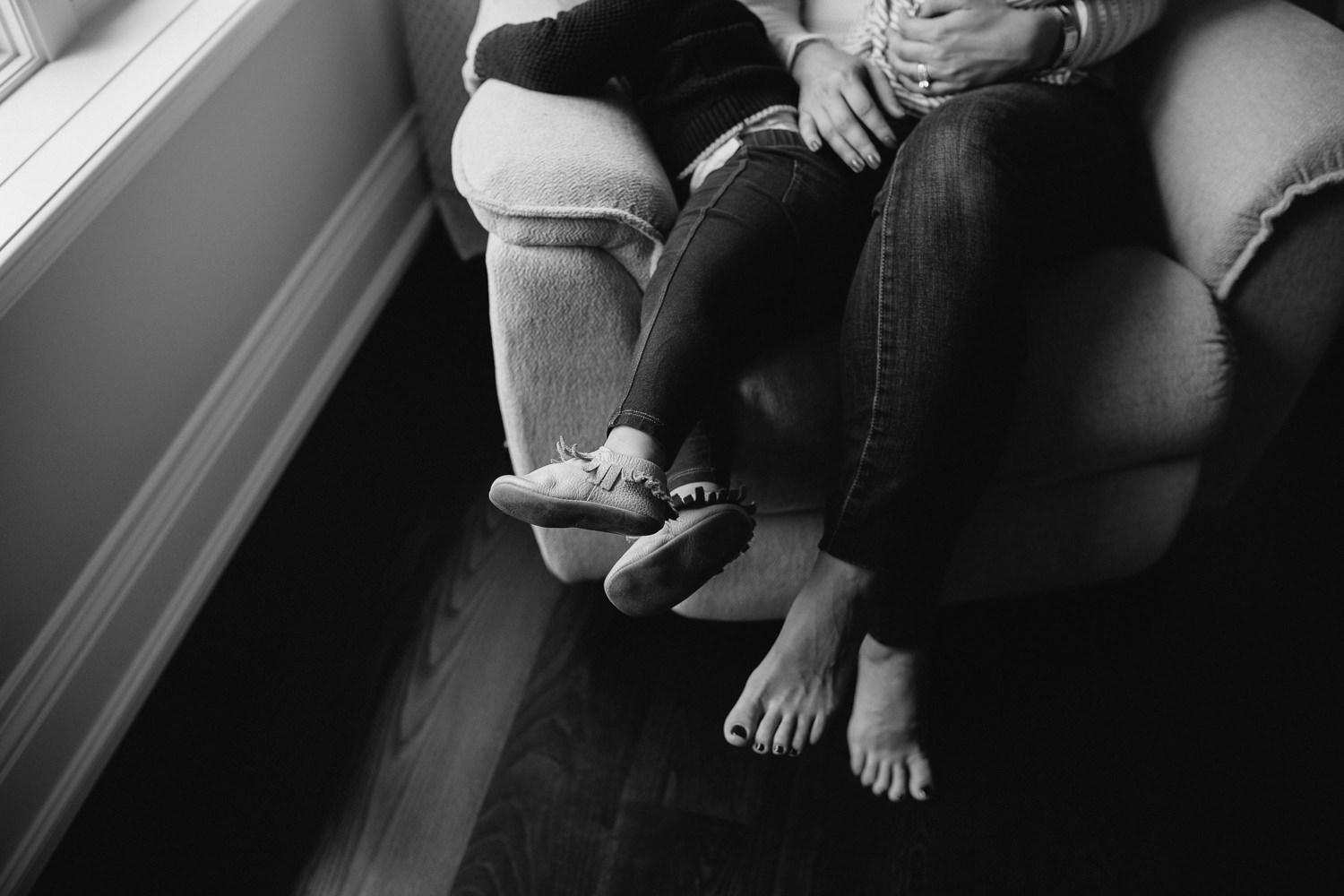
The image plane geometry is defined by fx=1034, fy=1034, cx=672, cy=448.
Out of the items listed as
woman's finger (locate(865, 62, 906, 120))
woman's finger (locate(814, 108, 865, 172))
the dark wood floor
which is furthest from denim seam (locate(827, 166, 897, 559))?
the dark wood floor

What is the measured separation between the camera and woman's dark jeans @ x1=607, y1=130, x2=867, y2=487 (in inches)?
37.5

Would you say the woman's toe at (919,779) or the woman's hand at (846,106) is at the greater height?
the woman's hand at (846,106)

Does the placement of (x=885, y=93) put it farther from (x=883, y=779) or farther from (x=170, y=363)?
(x=170, y=363)

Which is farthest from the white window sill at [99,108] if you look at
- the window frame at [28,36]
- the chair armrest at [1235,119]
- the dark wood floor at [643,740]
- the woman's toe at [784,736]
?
the chair armrest at [1235,119]

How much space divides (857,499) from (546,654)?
20.4 inches

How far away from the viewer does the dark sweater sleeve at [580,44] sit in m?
1.16

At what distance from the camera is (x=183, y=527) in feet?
4.38

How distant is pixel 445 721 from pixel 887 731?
521 mm

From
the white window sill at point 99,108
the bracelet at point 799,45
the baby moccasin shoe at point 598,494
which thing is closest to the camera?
the baby moccasin shoe at point 598,494

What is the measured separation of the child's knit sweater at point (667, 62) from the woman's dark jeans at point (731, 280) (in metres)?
0.07

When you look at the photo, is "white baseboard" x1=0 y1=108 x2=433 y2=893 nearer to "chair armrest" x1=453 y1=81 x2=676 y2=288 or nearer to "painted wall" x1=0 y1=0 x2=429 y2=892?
"painted wall" x1=0 y1=0 x2=429 y2=892

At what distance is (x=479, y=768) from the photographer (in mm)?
1198

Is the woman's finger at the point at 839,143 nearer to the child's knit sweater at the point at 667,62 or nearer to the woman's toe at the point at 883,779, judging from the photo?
the child's knit sweater at the point at 667,62

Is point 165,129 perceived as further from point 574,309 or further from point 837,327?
point 837,327
